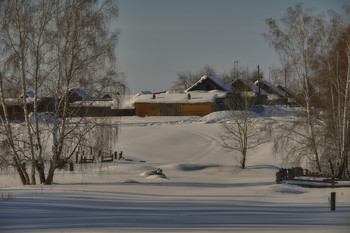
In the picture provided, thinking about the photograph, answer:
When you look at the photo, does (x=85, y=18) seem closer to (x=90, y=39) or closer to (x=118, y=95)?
(x=90, y=39)

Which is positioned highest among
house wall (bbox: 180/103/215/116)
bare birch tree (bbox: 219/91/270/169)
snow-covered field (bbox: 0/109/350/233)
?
house wall (bbox: 180/103/215/116)

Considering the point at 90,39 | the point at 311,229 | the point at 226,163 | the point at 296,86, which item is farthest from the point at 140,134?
the point at 311,229

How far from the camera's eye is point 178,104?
2483 inches

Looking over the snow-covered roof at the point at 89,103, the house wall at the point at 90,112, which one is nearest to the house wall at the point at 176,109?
the snow-covered roof at the point at 89,103

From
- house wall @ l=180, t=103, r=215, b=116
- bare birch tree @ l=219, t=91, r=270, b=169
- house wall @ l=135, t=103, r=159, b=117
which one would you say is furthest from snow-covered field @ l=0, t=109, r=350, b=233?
house wall @ l=135, t=103, r=159, b=117

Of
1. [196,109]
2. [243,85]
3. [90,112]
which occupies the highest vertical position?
[243,85]

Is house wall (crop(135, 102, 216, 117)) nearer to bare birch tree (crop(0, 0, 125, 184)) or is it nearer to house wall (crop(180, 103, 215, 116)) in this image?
house wall (crop(180, 103, 215, 116))

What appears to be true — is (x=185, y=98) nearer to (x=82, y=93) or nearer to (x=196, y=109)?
(x=196, y=109)

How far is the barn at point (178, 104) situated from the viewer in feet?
204

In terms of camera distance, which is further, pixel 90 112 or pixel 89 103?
pixel 90 112

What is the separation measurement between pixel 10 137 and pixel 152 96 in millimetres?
48798

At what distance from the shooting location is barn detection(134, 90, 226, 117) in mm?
62281

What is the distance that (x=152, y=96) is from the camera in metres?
65.7

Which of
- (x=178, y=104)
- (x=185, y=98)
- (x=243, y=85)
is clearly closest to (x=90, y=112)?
(x=243, y=85)
